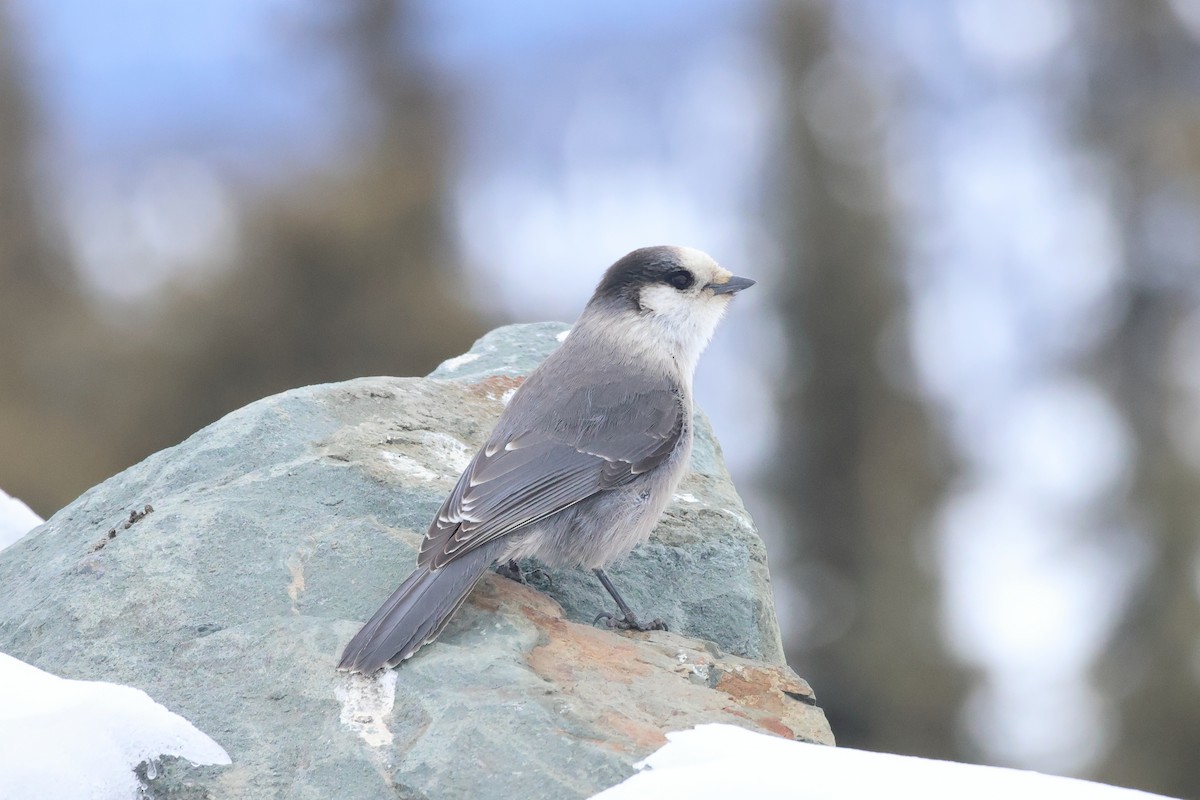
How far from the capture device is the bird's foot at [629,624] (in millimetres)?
4297

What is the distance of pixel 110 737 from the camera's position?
10.7ft

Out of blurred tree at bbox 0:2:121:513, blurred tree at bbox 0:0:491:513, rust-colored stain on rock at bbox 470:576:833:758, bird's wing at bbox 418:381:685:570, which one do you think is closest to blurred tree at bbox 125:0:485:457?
blurred tree at bbox 0:0:491:513

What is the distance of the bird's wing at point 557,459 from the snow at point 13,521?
2485 mm

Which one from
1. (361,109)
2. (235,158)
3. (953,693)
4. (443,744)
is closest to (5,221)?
(235,158)

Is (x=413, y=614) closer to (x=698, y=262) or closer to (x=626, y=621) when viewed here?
(x=626, y=621)

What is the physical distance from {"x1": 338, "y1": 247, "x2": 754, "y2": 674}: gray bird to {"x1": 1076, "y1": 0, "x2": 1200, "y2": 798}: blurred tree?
24.2 ft

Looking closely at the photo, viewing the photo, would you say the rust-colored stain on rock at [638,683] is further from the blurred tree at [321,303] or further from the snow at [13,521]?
the blurred tree at [321,303]

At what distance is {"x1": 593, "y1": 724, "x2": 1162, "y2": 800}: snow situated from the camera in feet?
9.77

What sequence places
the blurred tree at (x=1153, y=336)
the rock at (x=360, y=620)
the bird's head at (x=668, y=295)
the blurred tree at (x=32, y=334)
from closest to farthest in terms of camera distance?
the rock at (x=360, y=620) → the bird's head at (x=668, y=295) → the blurred tree at (x=1153, y=336) → the blurred tree at (x=32, y=334)

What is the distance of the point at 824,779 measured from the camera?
3012mm

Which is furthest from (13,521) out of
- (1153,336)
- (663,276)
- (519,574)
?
(1153,336)

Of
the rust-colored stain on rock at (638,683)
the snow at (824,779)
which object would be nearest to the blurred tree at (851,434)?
the rust-colored stain on rock at (638,683)

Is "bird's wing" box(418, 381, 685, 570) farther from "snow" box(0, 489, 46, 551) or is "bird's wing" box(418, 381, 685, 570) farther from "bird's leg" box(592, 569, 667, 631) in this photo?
"snow" box(0, 489, 46, 551)

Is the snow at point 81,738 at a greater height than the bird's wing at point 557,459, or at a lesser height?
lesser
